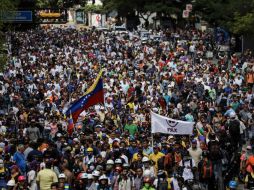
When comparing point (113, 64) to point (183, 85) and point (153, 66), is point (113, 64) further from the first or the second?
point (183, 85)

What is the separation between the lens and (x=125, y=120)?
25641 mm

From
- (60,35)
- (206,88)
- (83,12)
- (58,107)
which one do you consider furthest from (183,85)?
(83,12)

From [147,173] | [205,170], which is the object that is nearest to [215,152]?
[205,170]

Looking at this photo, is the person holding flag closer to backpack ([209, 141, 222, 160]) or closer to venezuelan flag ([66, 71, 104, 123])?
venezuelan flag ([66, 71, 104, 123])

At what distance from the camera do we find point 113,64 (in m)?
39.2

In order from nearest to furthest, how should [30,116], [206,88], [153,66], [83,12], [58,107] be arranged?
[30,116]
[58,107]
[206,88]
[153,66]
[83,12]

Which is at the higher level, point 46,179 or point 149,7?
point 149,7

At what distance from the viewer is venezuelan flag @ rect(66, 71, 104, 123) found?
906 inches

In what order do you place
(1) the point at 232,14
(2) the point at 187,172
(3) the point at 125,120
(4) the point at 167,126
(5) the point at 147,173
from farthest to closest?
(1) the point at 232,14
(3) the point at 125,120
(4) the point at 167,126
(2) the point at 187,172
(5) the point at 147,173

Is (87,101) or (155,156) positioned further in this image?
(87,101)

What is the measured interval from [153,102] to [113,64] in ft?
35.3

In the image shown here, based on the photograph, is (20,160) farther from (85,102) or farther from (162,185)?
(85,102)

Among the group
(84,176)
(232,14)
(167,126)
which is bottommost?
(84,176)

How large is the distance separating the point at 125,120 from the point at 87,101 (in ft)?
8.23
